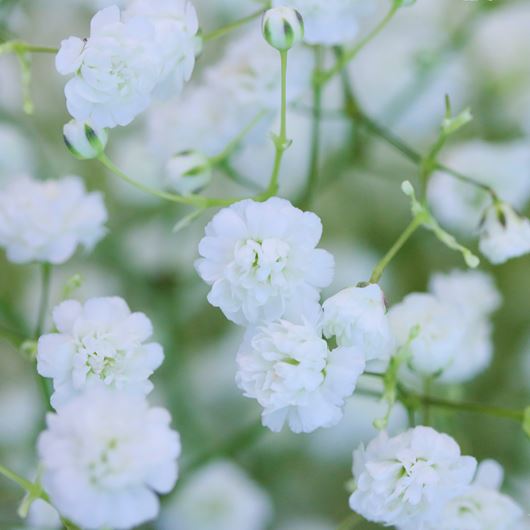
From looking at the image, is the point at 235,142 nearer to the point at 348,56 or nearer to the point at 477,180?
the point at 348,56

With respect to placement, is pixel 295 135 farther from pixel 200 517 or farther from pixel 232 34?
pixel 200 517

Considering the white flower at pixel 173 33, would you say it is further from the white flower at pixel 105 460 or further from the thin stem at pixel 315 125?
the white flower at pixel 105 460

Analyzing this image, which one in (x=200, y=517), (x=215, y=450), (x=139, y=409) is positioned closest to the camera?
(x=139, y=409)

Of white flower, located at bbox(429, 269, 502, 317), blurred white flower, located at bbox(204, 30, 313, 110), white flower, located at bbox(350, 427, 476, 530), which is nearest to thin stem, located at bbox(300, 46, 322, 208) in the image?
blurred white flower, located at bbox(204, 30, 313, 110)

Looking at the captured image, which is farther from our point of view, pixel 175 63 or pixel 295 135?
pixel 295 135

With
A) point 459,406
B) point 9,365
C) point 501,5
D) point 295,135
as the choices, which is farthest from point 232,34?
point 459,406

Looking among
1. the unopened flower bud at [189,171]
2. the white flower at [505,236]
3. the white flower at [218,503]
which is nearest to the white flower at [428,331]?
the white flower at [505,236]

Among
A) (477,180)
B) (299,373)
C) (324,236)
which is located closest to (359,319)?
(299,373)
